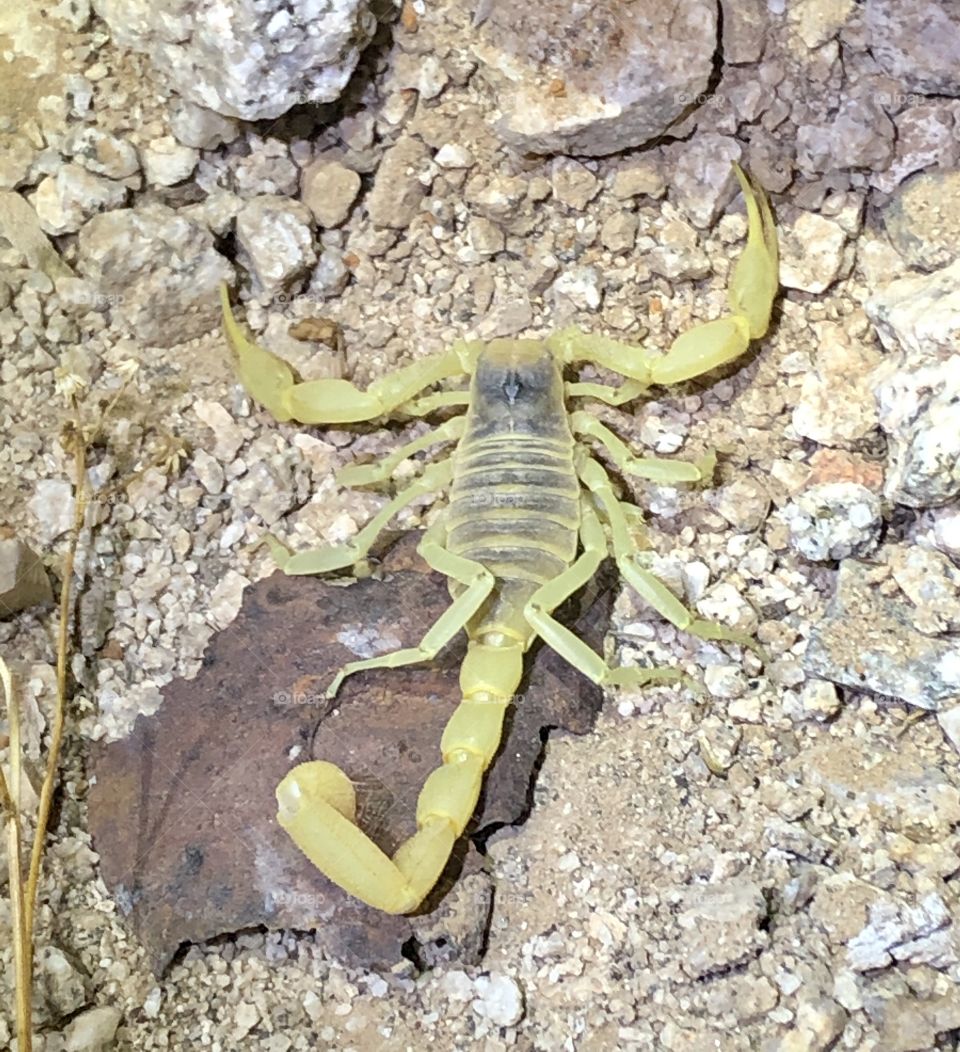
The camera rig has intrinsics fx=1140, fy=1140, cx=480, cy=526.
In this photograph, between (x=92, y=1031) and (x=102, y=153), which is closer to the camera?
(x=92, y=1031)

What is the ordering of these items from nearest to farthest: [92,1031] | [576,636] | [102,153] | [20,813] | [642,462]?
[92,1031], [20,813], [576,636], [642,462], [102,153]

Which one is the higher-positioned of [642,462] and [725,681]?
[642,462]

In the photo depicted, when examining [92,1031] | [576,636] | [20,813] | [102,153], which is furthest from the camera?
[102,153]

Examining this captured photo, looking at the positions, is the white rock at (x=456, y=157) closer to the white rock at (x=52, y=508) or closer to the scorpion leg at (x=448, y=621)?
the scorpion leg at (x=448, y=621)

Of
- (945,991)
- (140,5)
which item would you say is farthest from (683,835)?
(140,5)

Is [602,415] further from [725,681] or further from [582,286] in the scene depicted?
[725,681]

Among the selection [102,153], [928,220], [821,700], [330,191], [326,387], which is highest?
[102,153]

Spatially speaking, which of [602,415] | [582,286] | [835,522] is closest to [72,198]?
[582,286]

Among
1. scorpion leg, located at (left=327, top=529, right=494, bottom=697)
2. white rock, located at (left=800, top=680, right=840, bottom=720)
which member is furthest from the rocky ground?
scorpion leg, located at (left=327, top=529, right=494, bottom=697)
